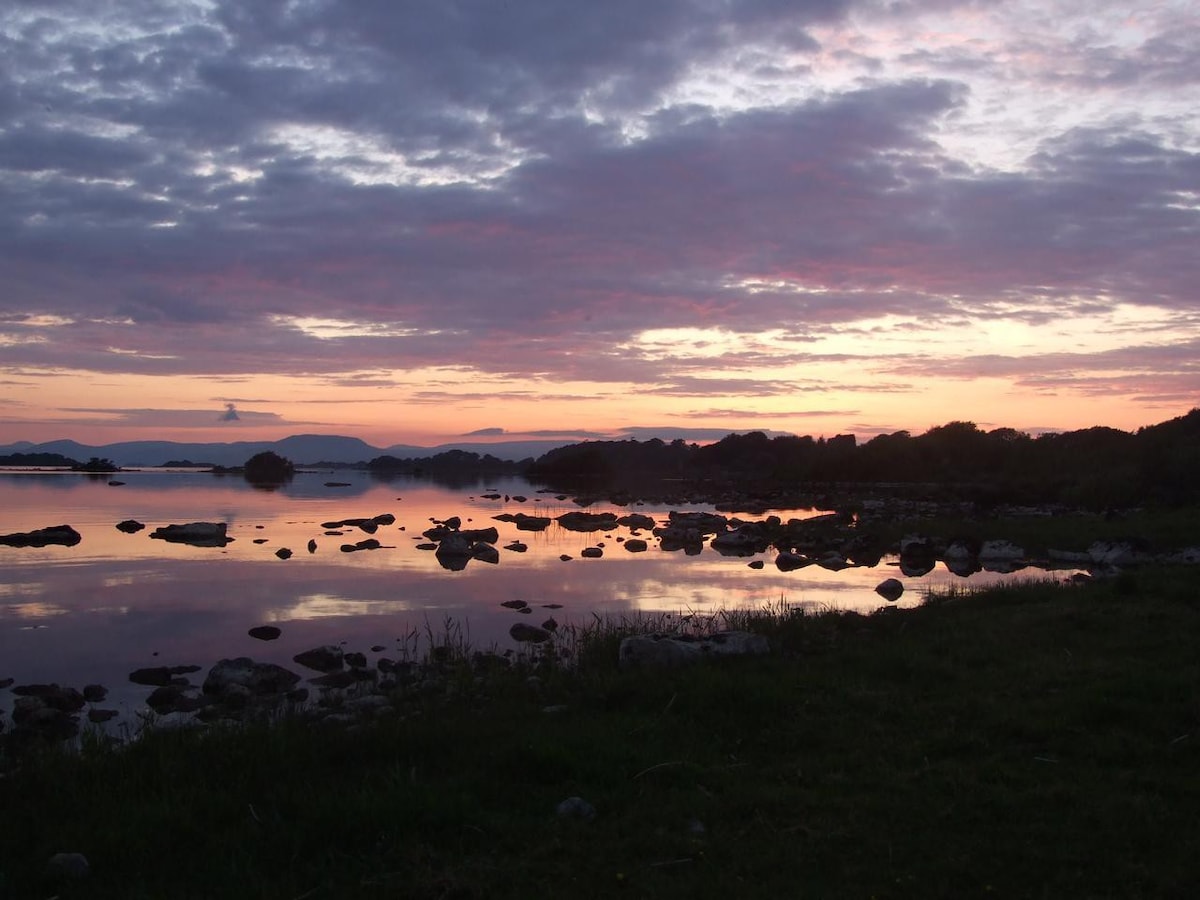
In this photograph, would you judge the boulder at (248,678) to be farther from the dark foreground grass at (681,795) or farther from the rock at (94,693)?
the dark foreground grass at (681,795)

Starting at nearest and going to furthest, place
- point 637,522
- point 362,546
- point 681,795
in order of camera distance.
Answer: point 681,795, point 362,546, point 637,522

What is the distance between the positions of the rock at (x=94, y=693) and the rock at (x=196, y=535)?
2161 centimetres

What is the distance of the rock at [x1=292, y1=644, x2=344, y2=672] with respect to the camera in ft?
50.6

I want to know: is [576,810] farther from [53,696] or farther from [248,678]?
[53,696]

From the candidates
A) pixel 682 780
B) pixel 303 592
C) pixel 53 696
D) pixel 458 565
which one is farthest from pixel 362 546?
pixel 682 780

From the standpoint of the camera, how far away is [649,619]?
18.7 meters

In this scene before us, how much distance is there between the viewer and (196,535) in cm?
3603

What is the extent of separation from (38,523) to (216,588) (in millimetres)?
23485

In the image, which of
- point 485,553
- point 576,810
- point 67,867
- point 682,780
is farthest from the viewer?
point 485,553

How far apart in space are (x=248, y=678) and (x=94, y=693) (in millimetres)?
2276

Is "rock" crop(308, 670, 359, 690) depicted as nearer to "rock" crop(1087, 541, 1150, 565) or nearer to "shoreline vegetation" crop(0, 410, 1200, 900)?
"shoreline vegetation" crop(0, 410, 1200, 900)

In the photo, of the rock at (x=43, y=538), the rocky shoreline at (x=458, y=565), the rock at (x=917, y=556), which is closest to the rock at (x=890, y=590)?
the rocky shoreline at (x=458, y=565)

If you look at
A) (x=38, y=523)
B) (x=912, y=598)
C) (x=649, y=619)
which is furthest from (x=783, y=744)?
(x=38, y=523)

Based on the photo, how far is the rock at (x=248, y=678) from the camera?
13.7 metres
